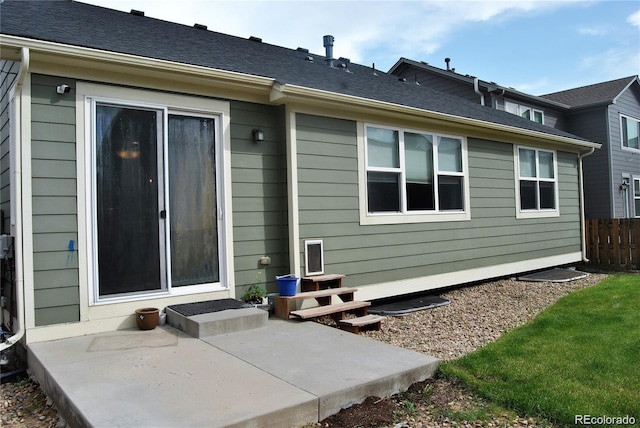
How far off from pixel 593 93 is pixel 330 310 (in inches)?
602

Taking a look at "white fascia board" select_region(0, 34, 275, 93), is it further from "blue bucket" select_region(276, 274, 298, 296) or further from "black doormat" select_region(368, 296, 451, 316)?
"black doormat" select_region(368, 296, 451, 316)

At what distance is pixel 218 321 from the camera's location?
13.7 ft

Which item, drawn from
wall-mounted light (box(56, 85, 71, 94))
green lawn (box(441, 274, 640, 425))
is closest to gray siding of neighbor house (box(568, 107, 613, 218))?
green lawn (box(441, 274, 640, 425))

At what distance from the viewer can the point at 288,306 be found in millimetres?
4977

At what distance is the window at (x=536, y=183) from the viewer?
8.92 metres

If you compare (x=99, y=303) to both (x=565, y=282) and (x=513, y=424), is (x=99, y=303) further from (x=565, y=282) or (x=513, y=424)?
(x=565, y=282)

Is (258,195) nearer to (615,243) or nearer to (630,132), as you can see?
(615,243)

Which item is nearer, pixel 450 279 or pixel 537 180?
pixel 450 279

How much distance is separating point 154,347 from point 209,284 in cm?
131

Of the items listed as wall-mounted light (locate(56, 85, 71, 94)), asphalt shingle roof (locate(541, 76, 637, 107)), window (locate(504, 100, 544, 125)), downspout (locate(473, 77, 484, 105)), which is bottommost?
wall-mounted light (locate(56, 85, 71, 94))

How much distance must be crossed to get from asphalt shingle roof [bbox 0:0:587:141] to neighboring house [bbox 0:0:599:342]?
0.04 m

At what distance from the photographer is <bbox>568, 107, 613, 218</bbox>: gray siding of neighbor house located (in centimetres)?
1465

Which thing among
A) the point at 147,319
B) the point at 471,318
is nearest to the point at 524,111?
the point at 471,318

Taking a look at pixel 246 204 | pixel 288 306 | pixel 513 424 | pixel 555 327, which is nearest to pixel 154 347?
pixel 288 306
